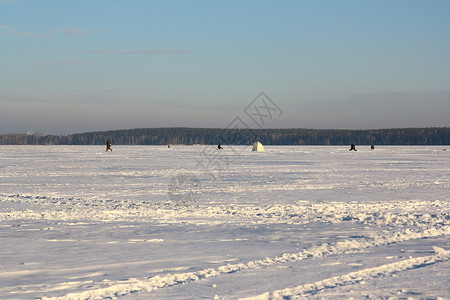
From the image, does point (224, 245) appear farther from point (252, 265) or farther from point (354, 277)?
point (354, 277)

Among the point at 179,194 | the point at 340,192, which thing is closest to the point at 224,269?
the point at 179,194

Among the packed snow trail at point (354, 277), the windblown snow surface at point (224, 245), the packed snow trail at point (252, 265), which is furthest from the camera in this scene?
the windblown snow surface at point (224, 245)

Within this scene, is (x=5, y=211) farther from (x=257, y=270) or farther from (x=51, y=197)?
(x=257, y=270)

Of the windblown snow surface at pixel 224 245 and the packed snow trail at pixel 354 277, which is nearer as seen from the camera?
the packed snow trail at pixel 354 277

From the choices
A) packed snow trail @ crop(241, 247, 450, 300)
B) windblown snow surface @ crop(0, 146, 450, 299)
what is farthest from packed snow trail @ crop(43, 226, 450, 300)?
packed snow trail @ crop(241, 247, 450, 300)

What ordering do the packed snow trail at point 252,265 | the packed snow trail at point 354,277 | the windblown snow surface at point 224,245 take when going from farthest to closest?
1. the windblown snow surface at point 224,245
2. the packed snow trail at point 252,265
3. the packed snow trail at point 354,277

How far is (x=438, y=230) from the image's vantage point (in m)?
8.42

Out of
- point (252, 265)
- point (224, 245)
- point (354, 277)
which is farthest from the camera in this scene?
point (224, 245)

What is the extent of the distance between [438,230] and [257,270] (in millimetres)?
3942

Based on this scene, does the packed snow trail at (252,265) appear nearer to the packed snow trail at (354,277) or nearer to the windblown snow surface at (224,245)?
the windblown snow surface at (224,245)

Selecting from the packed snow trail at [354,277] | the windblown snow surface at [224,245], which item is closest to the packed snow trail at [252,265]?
the windblown snow surface at [224,245]

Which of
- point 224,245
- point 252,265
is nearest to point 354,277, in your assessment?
point 252,265

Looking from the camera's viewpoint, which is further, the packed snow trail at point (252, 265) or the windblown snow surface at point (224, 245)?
the windblown snow surface at point (224, 245)

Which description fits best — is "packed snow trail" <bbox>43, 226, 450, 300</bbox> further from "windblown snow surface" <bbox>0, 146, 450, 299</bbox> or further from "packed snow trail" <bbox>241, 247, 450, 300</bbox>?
"packed snow trail" <bbox>241, 247, 450, 300</bbox>
